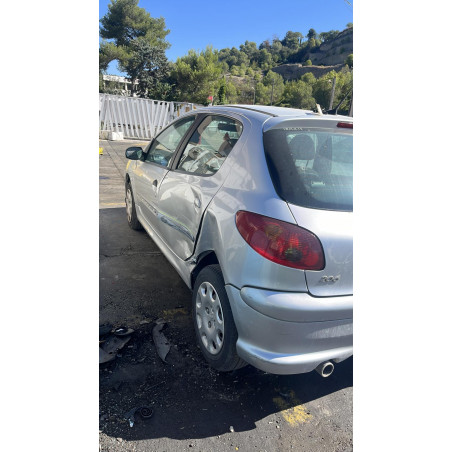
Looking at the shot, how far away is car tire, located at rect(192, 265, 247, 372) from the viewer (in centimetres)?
196

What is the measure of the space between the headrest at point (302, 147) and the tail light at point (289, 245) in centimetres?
45

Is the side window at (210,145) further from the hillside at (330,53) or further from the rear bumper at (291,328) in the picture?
the hillside at (330,53)

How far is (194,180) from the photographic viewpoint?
2.44 meters

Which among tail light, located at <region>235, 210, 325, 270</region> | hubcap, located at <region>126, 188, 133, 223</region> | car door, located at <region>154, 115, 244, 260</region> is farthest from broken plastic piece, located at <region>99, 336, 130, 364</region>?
hubcap, located at <region>126, 188, 133, 223</region>

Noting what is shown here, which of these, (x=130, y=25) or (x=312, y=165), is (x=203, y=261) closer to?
(x=312, y=165)

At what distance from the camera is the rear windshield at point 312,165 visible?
173cm

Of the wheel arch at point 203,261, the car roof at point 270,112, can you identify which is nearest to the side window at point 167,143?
the car roof at point 270,112

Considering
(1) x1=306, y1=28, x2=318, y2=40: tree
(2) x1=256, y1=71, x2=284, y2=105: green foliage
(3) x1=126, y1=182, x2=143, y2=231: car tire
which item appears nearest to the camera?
(3) x1=126, y1=182, x2=143, y2=231: car tire

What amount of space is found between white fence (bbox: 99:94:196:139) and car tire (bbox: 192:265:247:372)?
14.1m

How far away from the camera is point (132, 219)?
439cm

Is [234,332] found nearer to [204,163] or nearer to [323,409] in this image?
[323,409]

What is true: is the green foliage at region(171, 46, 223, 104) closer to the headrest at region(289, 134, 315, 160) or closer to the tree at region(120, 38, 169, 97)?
the tree at region(120, 38, 169, 97)
